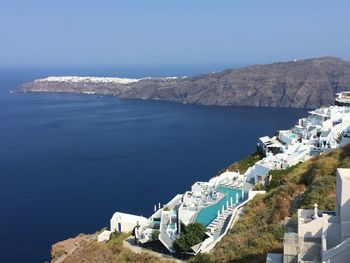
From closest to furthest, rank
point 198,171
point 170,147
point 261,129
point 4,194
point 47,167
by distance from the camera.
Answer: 1. point 4,194
2. point 198,171
3. point 47,167
4. point 170,147
5. point 261,129

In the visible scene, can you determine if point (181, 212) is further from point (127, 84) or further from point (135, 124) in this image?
point (127, 84)

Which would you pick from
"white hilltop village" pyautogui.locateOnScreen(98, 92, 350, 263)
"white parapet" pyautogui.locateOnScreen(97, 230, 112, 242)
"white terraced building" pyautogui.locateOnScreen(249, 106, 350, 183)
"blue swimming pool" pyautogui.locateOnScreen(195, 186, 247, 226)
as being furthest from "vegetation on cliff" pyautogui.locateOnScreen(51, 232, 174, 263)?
"white terraced building" pyautogui.locateOnScreen(249, 106, 350, 183)

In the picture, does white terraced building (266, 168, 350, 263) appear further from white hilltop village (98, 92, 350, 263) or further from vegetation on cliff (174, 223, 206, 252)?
vegetation on cliff (174, 223, 206, 252)

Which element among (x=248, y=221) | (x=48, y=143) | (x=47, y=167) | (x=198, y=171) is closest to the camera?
(x=248, y=221)

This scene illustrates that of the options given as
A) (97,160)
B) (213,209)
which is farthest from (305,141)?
(97,160)

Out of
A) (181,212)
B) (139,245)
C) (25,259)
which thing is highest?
Result: (181,212)

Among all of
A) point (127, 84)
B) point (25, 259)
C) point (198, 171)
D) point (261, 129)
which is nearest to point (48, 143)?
point (198, 171)
